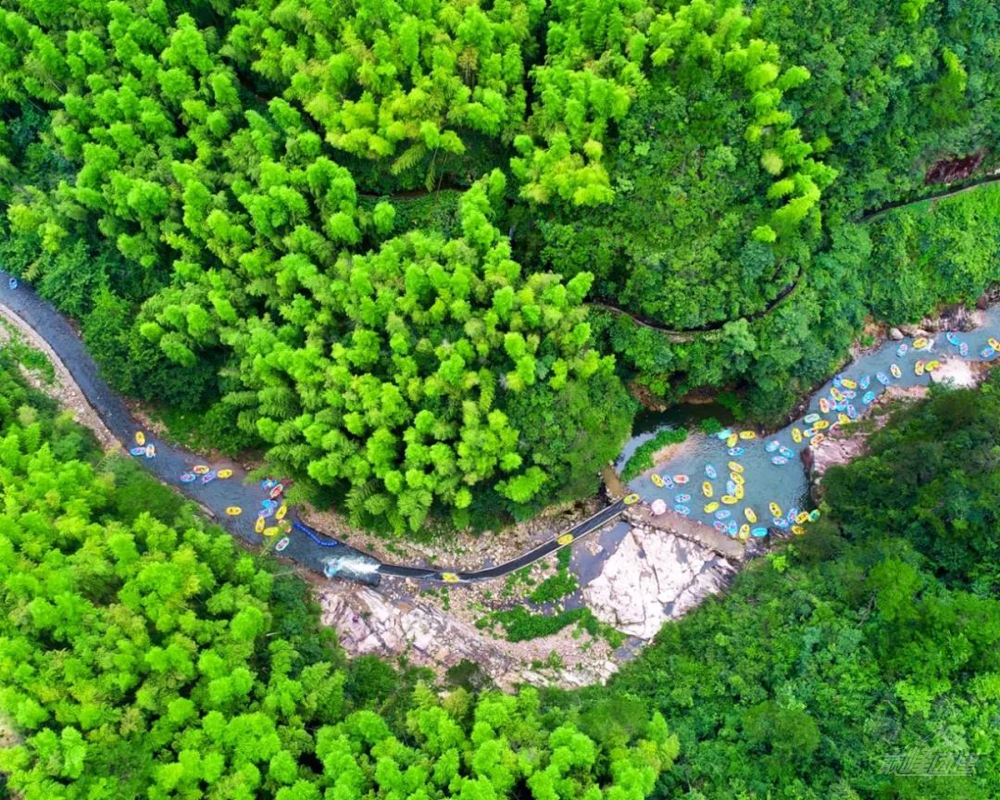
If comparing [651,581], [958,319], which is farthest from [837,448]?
[651,581]

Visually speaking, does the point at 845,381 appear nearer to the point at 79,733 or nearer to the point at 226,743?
the point at 226,743

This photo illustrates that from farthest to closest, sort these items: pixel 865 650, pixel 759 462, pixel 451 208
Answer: pixel 759 462
pixel 451 208
pixel 865 650

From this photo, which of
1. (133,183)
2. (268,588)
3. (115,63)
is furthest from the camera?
(115,63)

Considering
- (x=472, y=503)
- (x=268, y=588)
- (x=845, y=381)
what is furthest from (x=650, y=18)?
(x=268, y=588)

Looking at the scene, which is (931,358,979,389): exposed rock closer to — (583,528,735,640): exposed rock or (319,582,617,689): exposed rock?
(583,528,735,640): exposed rock

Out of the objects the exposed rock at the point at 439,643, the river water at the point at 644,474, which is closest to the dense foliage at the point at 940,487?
the river water at the point at 644,474

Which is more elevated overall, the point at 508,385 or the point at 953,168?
the point at 953,168

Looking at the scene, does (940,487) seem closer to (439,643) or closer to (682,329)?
(682,329)

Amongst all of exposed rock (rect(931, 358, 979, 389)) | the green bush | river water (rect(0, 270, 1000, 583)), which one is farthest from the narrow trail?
exposed rock (rect(931, 358, 979, 389))
